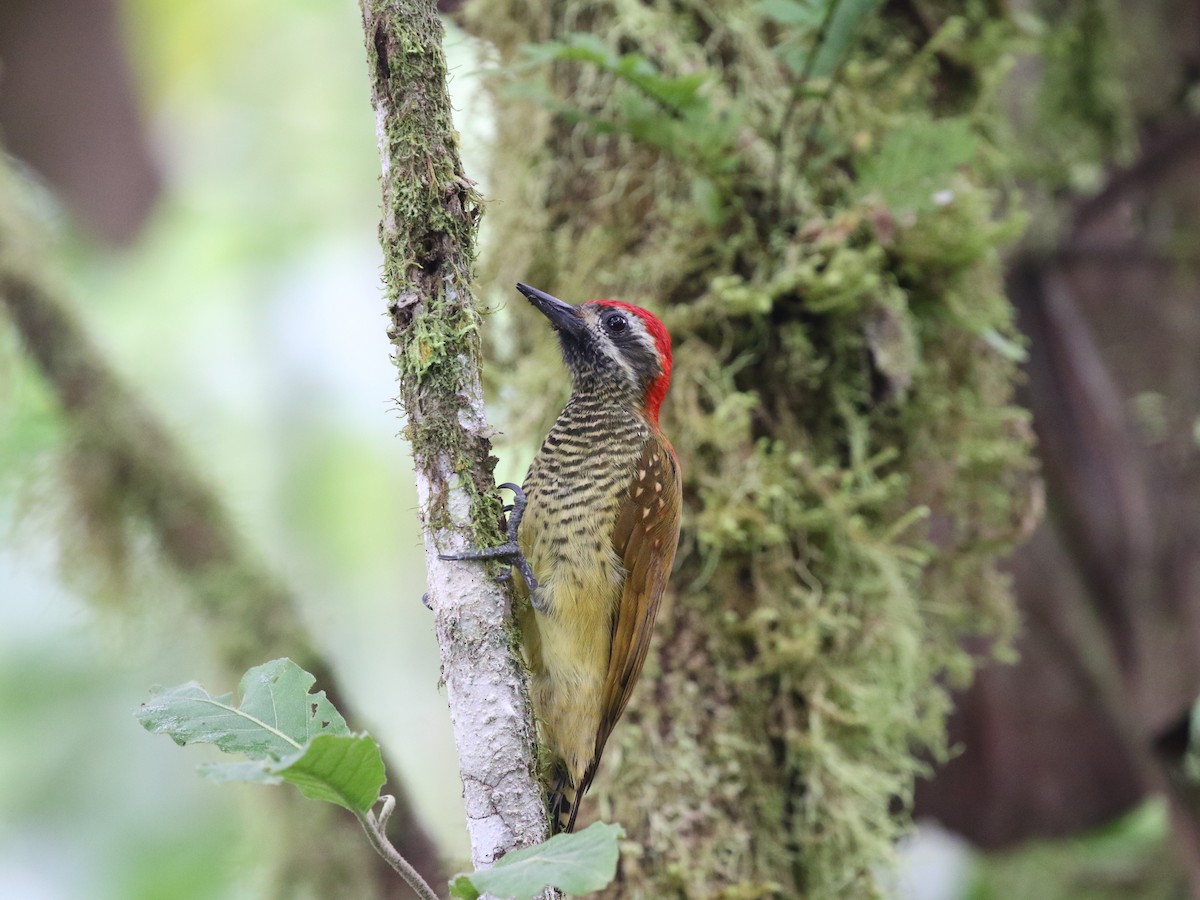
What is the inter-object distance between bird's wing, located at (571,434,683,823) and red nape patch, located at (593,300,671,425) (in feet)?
0.62

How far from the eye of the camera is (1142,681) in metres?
3.58

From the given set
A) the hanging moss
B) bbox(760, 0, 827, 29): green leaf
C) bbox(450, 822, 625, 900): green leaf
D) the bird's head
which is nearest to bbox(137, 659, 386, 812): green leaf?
bbox(450, 822, 625, 900): green leaf

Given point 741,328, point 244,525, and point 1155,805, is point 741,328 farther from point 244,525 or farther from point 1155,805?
point 1155,805

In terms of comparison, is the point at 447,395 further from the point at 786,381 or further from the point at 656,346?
the point at 786,381

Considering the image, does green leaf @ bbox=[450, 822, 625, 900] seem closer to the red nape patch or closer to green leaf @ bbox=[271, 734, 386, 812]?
green leaf @ bbox=[271, 734, 386, 812]

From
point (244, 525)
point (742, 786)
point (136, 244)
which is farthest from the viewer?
point (136, 244)

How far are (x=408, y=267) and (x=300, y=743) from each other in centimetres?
76

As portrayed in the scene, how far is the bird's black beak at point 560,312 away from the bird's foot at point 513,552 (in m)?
0.46

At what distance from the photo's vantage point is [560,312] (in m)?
2.63

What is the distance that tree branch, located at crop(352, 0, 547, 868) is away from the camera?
1646 millimetres

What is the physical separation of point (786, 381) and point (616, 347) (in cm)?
48

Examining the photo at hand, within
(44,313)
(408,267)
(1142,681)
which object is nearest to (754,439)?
(408,267)

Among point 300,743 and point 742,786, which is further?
point 742,786

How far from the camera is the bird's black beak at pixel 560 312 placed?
2.61 m
